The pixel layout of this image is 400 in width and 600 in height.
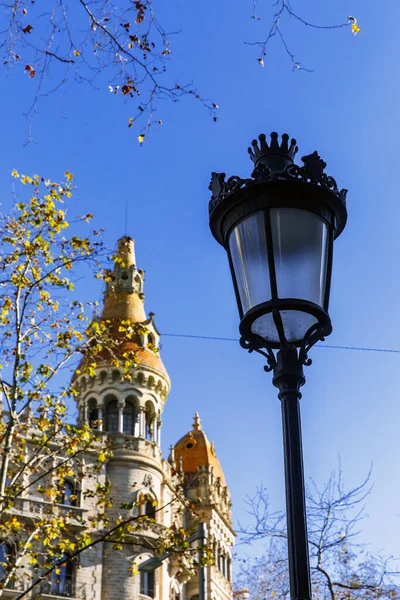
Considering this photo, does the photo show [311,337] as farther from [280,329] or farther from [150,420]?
[150,420]

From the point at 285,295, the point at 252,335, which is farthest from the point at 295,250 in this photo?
the point at 252,335

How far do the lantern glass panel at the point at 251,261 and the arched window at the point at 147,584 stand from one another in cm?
3419

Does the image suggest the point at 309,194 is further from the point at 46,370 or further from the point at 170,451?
the point at 170,451

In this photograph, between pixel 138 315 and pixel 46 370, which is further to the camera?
pixel 138 315

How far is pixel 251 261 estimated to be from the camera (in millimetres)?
4574

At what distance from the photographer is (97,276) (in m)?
17.6

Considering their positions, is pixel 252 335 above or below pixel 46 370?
below

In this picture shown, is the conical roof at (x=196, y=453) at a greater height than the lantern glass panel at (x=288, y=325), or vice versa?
the conical roof at (x=196, y=453)

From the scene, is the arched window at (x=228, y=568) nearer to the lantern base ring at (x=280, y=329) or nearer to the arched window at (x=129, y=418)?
the arched window at (x=129, y=418)

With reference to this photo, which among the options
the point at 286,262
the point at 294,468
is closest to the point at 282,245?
the point at 286,262

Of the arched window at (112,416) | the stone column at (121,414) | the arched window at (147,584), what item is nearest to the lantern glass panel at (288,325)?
the arched window at (147,584)

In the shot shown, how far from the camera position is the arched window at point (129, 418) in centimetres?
4056

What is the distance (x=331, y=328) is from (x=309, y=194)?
30.1 inches

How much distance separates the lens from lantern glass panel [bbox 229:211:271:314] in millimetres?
4516
